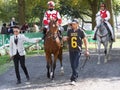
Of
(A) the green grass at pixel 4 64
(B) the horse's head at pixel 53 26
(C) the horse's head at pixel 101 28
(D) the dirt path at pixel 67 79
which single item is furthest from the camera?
(C) the horse's head at pixel 101 28

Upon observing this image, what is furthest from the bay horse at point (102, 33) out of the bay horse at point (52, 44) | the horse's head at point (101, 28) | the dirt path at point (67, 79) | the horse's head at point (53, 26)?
the horse's head at point (53, 26)

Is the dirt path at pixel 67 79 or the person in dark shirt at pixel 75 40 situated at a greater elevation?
the person in dark shirt at pixel 75 40

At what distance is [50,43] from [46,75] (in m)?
1.80

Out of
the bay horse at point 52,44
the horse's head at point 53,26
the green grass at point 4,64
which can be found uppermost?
the horse's head at point 53,26

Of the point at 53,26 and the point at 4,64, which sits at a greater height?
the point at 53,26

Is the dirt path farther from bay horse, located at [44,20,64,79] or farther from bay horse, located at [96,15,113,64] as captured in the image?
bay horse, located at [96,15,113,64]

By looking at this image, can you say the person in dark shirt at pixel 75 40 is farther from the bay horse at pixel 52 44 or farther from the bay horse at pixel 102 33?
the bay horse at pixel 102 33

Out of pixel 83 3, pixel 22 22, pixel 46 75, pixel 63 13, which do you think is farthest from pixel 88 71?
pixel 63 13

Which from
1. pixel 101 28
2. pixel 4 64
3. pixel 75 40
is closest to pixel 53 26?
pixel 75 40

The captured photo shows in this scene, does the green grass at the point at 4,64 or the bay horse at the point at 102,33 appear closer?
the green grass at the point at 4,64

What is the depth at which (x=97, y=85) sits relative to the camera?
1312 cm

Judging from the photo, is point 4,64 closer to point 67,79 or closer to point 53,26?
point 67,79

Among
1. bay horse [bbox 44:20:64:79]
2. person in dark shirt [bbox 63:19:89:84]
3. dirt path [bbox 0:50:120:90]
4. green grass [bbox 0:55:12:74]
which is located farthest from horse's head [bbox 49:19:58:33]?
green grass [bbox 0:55:12:74]

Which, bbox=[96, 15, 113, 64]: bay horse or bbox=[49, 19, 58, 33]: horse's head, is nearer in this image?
A: bbox=[49, 19, 58, 33]: horse's head
